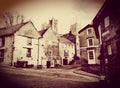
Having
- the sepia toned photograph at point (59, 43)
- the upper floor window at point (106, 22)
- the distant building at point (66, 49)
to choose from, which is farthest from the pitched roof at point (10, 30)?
the upper floor window at point (106, 22)

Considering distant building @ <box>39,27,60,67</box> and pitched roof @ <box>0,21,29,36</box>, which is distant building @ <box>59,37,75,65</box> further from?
pitched roof @ <box>0,21,29,36</box>

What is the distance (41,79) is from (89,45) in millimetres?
939

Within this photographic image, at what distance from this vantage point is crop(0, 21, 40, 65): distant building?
9.11 feet

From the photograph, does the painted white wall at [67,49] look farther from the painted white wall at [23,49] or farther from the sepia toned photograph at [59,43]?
the painted white wall at [23,49]

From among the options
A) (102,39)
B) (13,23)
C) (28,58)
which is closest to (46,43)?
(28,58)

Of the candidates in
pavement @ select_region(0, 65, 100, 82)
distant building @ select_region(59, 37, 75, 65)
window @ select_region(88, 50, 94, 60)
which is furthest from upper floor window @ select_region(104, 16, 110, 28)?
pavement @ select_region(0, 65, 100, 82)

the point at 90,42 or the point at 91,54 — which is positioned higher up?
the point at 90,42

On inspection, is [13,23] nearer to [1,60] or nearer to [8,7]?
[8,7]

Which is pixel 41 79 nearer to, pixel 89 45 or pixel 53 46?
pixel 53 46

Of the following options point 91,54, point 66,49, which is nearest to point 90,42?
point 91,54

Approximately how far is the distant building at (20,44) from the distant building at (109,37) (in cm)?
107

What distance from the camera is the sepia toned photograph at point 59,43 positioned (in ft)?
8.52

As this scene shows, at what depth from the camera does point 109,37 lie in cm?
261

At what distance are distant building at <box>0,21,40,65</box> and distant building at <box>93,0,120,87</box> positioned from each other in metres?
1.07
